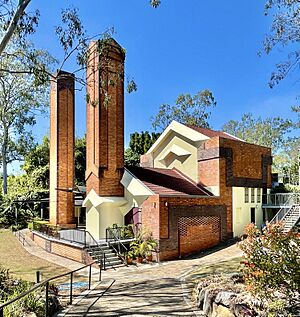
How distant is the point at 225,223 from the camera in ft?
73.8

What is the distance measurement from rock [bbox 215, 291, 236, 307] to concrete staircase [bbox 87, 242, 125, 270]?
32.9 ft

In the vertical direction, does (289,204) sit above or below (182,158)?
below

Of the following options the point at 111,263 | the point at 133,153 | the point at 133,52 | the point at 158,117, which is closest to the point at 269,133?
the point at 158,117

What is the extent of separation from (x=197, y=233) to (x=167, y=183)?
399 centimetres

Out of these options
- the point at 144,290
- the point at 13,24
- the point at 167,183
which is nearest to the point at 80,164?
the point at 167,183

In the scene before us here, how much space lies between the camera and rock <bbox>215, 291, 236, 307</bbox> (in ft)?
24.2

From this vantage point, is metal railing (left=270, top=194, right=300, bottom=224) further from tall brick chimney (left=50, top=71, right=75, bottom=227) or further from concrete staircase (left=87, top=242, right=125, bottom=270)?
tall brick chimney (left=50, top=71, right=75, bottom=227)

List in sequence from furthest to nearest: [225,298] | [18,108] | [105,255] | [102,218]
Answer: [18,108], [102,218], [105,255], [225,298]

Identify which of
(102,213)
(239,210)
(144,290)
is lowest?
(144,290)

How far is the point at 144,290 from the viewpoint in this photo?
38.5 feet

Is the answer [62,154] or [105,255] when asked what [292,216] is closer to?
[105,255]

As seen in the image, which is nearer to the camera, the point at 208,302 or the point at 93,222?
the point at 208,302

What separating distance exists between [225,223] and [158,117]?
2361 cm

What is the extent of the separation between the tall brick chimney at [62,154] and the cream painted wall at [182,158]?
7.23m
